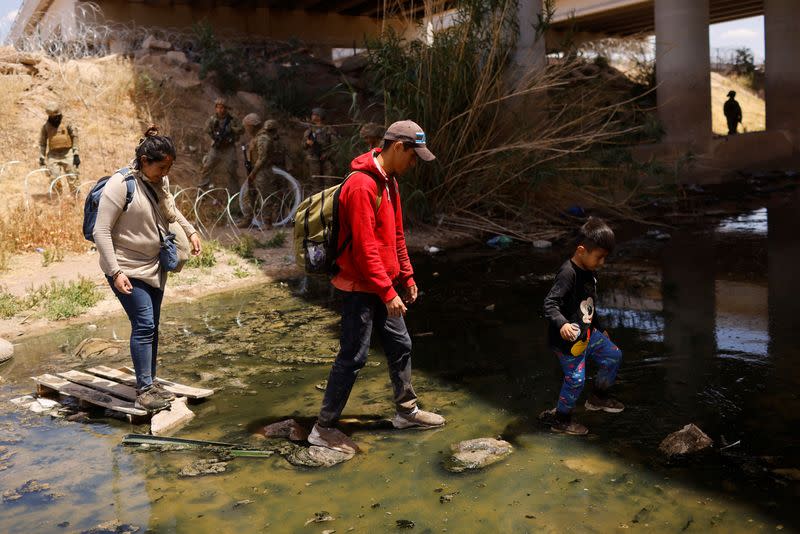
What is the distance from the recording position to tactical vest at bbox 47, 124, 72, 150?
37.5 ft

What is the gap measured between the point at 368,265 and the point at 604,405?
1586 mm

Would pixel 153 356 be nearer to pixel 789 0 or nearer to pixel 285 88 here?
pixel 285 88

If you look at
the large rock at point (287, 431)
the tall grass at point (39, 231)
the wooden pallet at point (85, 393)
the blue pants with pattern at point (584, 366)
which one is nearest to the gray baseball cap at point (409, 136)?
the blue pants with pattern at point (584, 366)

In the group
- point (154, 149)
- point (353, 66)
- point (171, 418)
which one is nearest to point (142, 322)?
point (171, 418)

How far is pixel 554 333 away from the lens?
380cm

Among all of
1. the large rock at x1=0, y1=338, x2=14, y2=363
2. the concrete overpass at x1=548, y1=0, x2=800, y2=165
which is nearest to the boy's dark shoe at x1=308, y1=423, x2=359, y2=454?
the large rock at x1=0, y1=338, x2=14, y2=363

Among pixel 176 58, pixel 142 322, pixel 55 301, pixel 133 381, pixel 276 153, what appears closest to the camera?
pixel 142 322

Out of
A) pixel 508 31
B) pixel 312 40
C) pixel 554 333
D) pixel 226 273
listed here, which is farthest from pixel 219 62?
pixel 554 333

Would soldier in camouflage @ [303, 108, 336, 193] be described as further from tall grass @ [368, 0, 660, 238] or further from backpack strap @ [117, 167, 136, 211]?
backpack strap @ [117, 167, 136, 211]

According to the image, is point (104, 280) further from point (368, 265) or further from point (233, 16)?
point (233, 16)

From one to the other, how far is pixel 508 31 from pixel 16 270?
6.73 meters

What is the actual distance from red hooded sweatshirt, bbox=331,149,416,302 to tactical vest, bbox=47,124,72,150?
9.11 meters

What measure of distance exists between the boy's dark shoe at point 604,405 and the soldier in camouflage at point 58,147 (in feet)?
30.8

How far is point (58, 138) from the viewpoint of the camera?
37.5 ft
